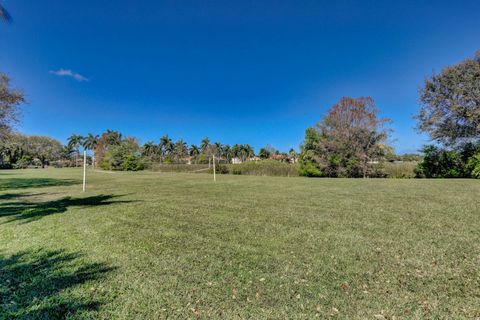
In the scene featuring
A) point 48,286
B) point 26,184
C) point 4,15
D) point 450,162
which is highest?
point 4,15

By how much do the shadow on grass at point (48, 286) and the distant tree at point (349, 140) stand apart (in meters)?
24.9

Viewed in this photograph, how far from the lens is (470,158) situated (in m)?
19.3

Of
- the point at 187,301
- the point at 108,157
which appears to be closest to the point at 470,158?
the point at 187,301

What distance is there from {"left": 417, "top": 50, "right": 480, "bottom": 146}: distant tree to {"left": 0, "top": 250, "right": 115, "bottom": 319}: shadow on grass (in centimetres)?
2501

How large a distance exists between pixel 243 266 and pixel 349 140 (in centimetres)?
2423

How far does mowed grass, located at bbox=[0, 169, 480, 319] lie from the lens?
259cm

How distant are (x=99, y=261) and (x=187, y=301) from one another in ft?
6.45

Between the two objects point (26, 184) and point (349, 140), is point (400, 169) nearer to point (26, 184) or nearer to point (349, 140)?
point (349, 140)

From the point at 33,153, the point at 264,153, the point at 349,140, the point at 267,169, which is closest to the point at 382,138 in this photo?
the point at 349,140

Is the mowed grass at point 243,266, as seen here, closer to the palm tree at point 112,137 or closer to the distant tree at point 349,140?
the distant tree at point 349,140

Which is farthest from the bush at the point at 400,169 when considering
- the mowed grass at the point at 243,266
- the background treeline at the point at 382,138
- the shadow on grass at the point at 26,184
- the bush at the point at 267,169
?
the shadow on grass at the point at 26,184

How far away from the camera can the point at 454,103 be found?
18969 mm

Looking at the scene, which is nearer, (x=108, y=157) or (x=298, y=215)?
(x=298, y=215)

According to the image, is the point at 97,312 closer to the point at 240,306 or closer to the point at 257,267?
the point at 240,306
